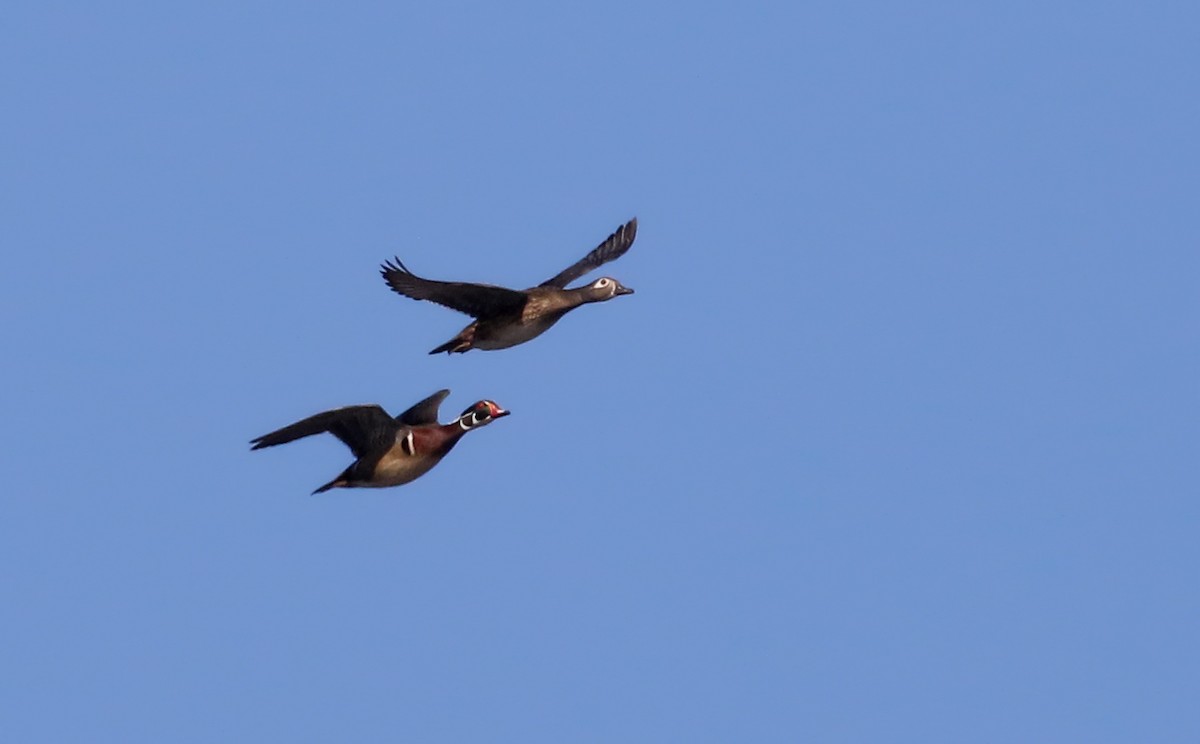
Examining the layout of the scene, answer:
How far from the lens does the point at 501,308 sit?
24625 mm

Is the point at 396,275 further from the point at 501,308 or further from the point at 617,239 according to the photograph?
the point at 617,239

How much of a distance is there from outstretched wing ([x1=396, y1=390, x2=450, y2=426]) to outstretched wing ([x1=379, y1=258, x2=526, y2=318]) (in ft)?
4.75

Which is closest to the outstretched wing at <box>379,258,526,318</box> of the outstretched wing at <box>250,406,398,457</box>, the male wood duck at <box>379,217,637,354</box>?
the male wood duck at <box>379,217,637,354</box>

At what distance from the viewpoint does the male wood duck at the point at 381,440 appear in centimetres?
2102

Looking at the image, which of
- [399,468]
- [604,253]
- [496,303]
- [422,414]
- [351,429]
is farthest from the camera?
[604,253]

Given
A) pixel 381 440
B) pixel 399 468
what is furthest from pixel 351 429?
pixel 399 468

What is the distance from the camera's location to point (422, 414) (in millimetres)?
22922

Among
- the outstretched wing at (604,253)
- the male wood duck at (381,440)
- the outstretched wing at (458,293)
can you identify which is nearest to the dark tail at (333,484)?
the male wood duck at (381,440)

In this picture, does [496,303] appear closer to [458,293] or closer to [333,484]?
[458,293]

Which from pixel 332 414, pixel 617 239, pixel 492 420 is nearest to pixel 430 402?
pixel 492 420

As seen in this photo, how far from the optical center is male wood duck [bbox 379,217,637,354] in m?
23.6

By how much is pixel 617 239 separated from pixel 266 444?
9.67 m

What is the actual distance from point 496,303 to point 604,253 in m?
4.83

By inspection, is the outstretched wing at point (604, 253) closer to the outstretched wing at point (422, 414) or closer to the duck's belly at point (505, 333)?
the duck's belly at point (505, 333)
